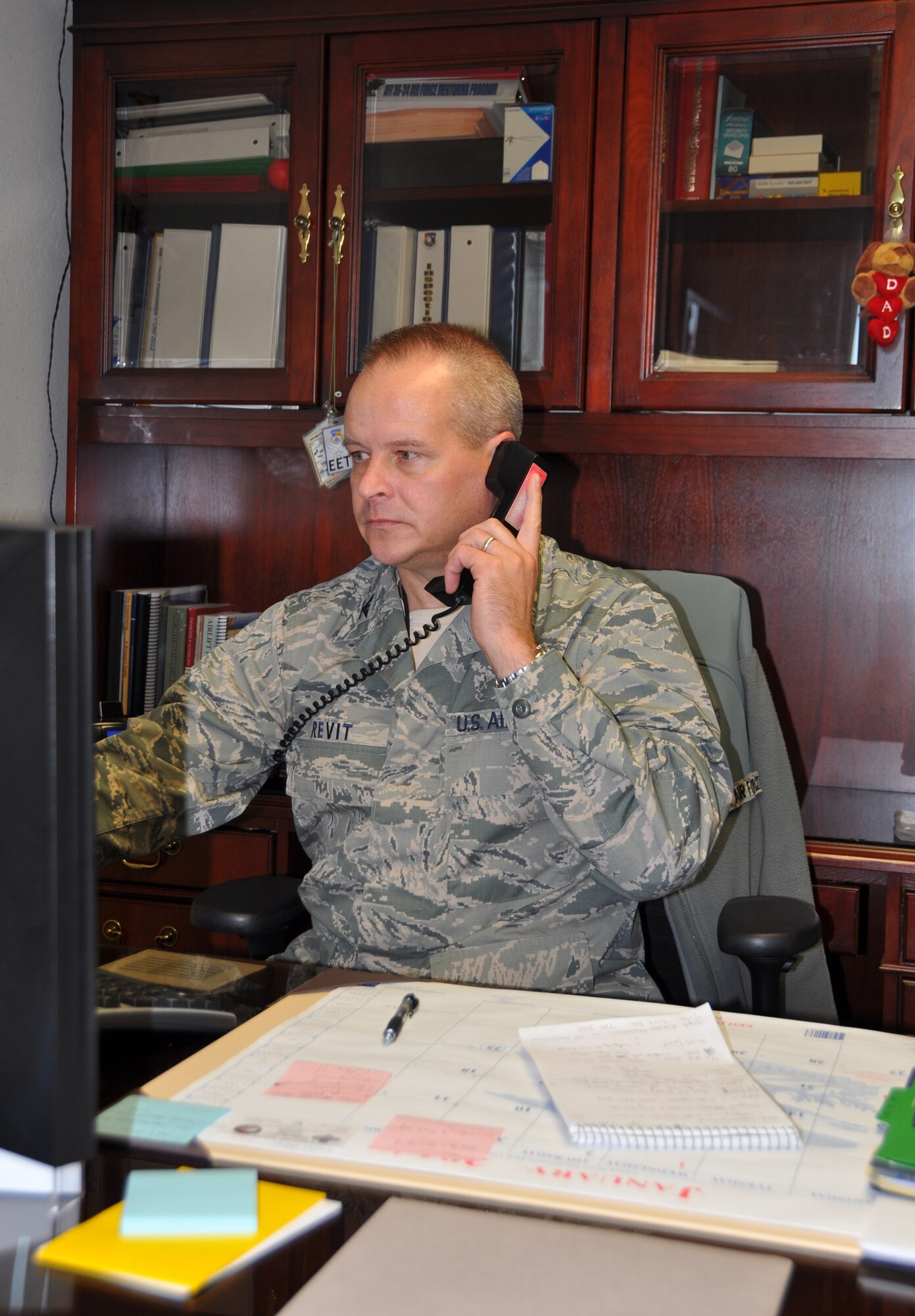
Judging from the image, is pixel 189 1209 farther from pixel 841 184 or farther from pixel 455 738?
pixel 841 184

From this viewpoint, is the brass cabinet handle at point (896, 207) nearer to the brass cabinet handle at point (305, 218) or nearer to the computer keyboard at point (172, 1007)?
the brass cabinet handle at point (305, 218)

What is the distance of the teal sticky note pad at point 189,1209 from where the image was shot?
2.28 ft

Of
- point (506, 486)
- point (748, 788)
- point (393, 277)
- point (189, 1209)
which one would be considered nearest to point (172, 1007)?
point (189, 1209)

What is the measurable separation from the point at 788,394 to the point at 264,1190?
1717 mm

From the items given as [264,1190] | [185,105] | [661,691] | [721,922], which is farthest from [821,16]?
[264,1190]

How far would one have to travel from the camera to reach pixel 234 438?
2.39 metres

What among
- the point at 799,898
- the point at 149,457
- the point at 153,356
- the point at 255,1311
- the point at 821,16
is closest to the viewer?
the point at 255,1311

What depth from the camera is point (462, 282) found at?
7.47 ft

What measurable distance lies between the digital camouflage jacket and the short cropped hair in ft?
0.61

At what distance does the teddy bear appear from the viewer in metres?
2.00

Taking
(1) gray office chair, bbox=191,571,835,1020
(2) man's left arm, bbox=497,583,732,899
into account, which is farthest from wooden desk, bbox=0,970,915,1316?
(1) gray office chair, bbox=191,571,835,1020

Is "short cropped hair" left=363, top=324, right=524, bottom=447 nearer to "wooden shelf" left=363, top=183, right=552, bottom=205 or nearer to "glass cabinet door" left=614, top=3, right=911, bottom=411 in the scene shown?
"glass cabinet door" left=614, top=3, right=911, bottom=411

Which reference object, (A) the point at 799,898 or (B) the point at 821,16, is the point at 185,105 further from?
(A) the point at 799,898

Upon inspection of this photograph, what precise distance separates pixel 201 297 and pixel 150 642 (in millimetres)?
691
